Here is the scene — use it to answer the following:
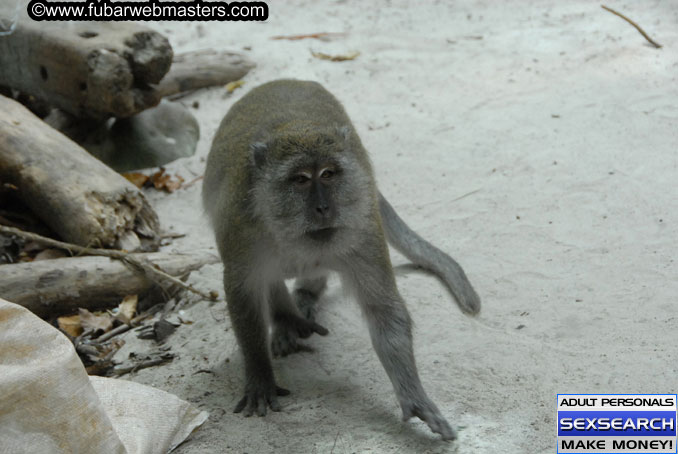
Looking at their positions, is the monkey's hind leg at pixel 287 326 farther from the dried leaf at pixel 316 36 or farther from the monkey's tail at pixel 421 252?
the dried leaf at pixel 316 36

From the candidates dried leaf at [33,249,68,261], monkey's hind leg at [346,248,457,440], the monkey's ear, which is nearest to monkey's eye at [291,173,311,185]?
the monkey's ear

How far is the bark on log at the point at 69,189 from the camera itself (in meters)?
5.25

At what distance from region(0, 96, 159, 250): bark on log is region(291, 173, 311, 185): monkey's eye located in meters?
2.18

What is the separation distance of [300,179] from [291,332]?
1424 millimetres

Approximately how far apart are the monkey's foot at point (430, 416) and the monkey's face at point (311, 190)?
0.90m

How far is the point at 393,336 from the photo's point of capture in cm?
383

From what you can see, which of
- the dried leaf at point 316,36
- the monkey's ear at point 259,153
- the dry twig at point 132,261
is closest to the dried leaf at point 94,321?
the dry twig at point 132,261

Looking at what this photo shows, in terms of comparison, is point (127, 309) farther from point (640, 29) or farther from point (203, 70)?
point (640, 29)

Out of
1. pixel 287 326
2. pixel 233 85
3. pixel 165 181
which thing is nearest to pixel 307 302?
pixel 287 326

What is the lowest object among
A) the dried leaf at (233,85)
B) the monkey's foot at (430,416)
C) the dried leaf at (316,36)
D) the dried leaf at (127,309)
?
the dried leaf at (127,309)

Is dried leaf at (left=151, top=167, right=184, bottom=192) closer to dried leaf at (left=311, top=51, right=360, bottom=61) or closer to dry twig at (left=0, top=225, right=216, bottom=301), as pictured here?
dry twig at (left=0, top=225, right=216, bottom=301)

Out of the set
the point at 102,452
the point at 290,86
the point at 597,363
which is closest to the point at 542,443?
the point at 597,363

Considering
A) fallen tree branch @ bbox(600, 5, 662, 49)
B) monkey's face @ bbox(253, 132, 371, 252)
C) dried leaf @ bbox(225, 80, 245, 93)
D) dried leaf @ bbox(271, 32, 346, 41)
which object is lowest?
dried leaf @ bbox(225, 80, 245, 93)

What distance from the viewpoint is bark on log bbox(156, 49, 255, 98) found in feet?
26.4
